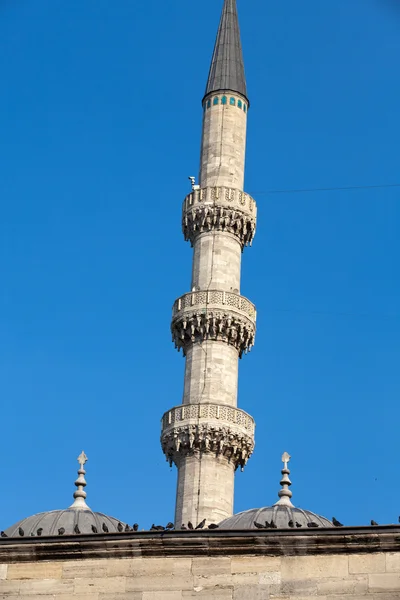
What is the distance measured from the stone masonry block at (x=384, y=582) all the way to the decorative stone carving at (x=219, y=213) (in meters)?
23.1

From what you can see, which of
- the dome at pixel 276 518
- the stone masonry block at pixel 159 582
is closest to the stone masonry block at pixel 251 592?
the stone masonry block at pixel 159 582

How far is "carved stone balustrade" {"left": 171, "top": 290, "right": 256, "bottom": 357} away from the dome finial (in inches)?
244

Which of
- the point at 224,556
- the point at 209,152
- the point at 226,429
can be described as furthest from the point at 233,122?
the point at 224,556

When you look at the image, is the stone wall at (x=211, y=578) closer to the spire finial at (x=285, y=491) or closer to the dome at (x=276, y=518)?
the dome at (x=276, y=518)

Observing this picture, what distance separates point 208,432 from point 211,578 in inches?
723

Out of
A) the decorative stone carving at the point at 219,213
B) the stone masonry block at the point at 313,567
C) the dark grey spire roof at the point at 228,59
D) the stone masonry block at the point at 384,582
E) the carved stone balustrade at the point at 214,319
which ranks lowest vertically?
the stone masonry block at the point at 384,582

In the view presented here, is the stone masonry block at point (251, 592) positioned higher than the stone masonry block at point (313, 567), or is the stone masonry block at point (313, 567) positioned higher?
the stone masonry block at point (313, 567)

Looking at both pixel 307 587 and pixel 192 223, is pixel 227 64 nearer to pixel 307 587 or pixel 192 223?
pixel 192 223

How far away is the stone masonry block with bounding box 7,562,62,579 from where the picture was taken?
20047 mm

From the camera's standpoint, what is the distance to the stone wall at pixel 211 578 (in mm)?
19109

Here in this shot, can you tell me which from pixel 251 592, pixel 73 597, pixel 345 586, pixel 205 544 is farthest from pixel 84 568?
pixel 345 586

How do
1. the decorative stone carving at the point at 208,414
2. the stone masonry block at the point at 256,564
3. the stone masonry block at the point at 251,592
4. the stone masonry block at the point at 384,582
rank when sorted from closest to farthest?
the stone masonry block at the point at 384,582, the stone masonry block at the point at 251,592, the stone masonry block at the point at 256,564, the decorative stone carving at the point at 208,414

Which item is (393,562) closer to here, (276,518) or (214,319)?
(276,518)

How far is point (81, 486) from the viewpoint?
109ft
